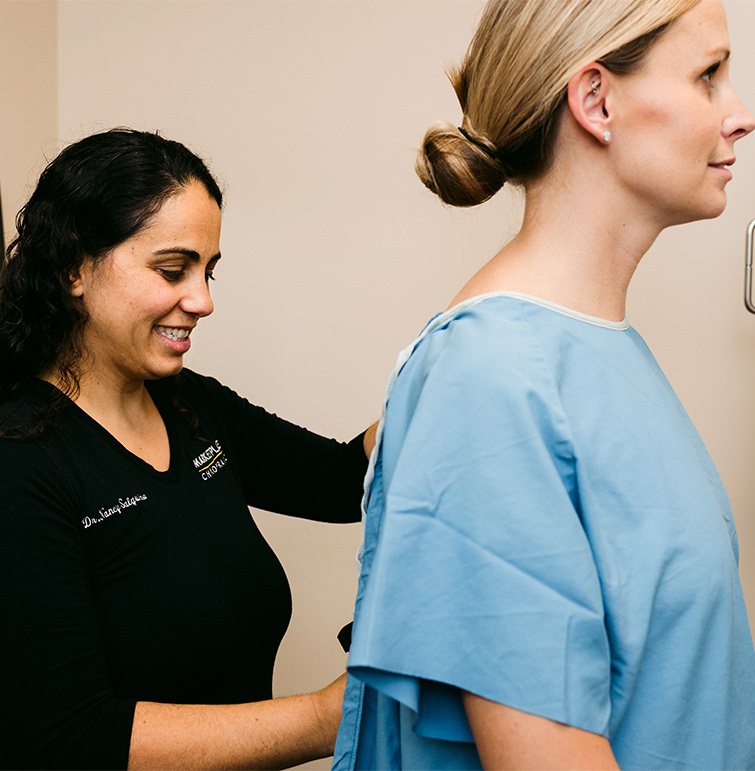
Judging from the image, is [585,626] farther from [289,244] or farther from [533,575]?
[289,244]

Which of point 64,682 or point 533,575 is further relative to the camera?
point 64,682

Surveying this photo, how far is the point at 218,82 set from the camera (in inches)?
70.7

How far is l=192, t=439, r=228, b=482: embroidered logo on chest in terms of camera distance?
1143mm

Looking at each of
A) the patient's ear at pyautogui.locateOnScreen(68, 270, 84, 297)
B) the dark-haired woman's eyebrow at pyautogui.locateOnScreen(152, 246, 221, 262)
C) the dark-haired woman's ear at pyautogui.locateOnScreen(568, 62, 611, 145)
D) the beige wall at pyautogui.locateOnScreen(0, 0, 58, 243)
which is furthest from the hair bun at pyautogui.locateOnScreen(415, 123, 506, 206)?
the beige wall at pyautogui.locateOnScreen(0, 0, 58, 243)

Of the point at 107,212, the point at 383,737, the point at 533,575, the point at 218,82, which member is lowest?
the point at 383,737

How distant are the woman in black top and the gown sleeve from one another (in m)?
0.36

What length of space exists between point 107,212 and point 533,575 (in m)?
0.76

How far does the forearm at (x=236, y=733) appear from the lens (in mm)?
873

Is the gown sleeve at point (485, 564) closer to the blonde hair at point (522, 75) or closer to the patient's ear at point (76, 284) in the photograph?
the blonde hair at point (522, 75)

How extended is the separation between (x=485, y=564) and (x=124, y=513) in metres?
0.58

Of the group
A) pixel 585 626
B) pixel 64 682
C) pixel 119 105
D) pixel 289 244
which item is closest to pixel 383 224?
pixel 289 244

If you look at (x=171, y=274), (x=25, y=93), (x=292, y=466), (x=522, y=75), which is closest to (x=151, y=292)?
(x=171, y=274)

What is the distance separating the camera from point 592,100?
0.70 m

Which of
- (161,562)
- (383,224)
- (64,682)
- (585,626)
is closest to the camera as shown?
(585,626)
